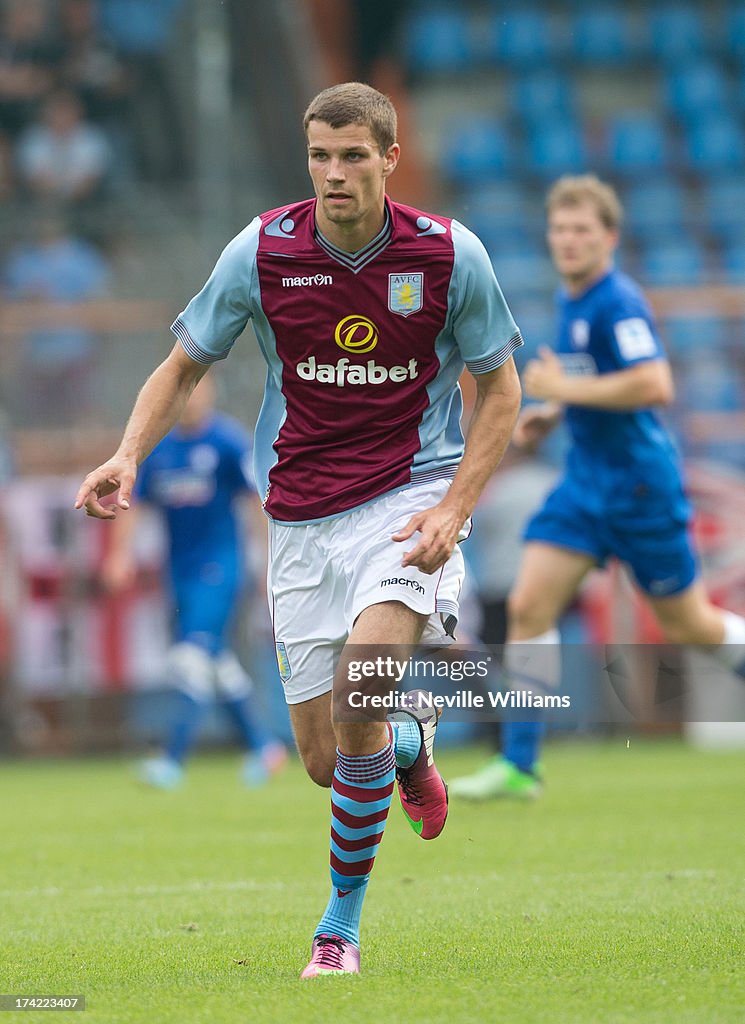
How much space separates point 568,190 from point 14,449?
6.06 m

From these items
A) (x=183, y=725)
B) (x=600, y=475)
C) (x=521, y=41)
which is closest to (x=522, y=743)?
(x=600, y=475)

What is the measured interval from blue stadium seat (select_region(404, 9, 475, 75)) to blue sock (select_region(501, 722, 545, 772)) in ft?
48.3

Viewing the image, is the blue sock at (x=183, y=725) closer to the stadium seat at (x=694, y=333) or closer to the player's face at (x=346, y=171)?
the stadium seat at (x=694, y=333)

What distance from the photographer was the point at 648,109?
21.7 m

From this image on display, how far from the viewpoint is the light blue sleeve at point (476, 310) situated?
4.70 metres

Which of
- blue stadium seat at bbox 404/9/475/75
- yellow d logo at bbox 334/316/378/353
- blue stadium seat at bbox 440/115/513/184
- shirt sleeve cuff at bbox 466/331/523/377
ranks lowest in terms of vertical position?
shirt sleeve cuff at bbox 466/331/523/377

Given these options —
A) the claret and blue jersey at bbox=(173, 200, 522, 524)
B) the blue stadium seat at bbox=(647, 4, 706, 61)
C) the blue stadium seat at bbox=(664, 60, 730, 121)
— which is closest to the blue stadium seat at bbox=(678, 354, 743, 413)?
the blue stadium seat at bbox=(664, 60, 730, 121)

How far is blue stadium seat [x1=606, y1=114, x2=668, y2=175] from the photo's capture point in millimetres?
20359

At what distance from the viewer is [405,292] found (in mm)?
4691

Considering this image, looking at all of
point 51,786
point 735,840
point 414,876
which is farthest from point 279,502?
point 51,786

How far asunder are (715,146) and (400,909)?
16791 mm

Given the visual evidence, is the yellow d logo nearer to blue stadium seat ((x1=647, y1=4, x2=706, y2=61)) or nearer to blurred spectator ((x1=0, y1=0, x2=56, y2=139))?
blurred spectator ((x1=0, y1=0, x2=56, y2=139))

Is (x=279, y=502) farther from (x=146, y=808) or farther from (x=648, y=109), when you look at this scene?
(x=648, y=109)

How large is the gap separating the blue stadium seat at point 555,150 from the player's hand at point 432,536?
16.2m
